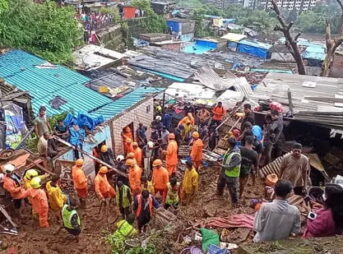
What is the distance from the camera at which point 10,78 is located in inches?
581

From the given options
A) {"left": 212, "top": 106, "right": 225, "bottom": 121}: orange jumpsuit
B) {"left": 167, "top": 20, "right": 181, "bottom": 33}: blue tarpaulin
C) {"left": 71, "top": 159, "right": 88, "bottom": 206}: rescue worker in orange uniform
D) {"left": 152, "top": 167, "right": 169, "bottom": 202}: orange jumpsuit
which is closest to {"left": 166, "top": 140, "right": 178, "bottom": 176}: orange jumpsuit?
{"left": 152, "top": 167, "right": 169, "bottom": 202}: orange jumpsuit

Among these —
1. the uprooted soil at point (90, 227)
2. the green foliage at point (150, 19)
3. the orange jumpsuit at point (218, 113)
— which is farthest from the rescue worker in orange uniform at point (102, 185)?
the green foliage at point (150, 19)

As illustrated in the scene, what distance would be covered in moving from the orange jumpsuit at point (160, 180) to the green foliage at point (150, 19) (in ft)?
93.1

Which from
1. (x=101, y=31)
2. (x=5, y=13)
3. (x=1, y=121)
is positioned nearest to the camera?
(x=1, y=121)

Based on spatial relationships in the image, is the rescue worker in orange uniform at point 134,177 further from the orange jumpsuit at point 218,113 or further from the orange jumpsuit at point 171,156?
the orange jumpsuit at point 218,113

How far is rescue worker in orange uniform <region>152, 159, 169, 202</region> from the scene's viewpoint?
9.38m

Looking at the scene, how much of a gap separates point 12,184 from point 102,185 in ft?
6.83

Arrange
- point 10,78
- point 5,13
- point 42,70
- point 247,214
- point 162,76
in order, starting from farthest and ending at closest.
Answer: point 162,76 → point 5,13 → point 42,70 → point 10,78 → point 247,214

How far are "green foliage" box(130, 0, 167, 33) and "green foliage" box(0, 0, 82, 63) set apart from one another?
1760 centimetres

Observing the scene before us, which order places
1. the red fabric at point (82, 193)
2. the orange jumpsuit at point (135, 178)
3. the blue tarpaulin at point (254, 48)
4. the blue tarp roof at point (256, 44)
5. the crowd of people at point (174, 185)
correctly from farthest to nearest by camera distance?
the blue tarp roof at point (256, 44)
the blue tarpaulin at point (254, 48)
the red fabric at point (82, 193)
the orange jumpsuit at point (135, 178)
the crowd of people at point (174, 185)

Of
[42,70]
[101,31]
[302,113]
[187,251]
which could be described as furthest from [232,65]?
[187,251]

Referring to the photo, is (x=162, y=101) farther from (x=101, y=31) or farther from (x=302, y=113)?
(x=101, y=31)

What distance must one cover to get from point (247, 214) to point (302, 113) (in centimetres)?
432

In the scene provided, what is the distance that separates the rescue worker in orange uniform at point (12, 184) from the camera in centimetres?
846
